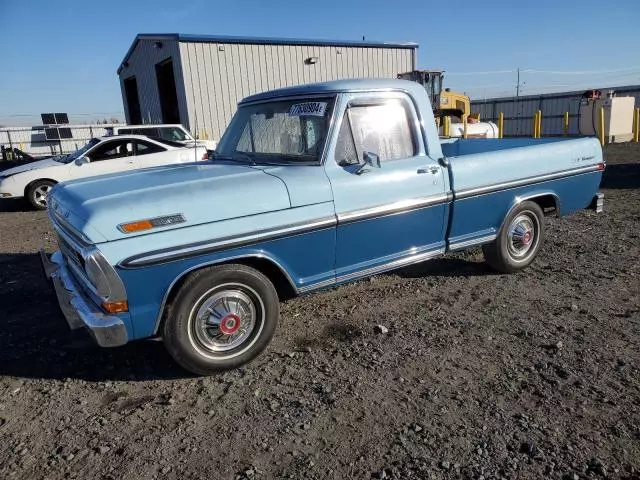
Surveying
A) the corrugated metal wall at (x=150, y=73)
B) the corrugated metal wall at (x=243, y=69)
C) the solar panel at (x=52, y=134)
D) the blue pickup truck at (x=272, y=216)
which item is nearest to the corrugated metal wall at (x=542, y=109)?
the corrugated metal wall at (x=243, y=69)

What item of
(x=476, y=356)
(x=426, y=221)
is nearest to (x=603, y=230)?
(x=426, y=221)

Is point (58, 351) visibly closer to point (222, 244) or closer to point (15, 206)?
point (222, 244)

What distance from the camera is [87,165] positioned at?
9.79 metres

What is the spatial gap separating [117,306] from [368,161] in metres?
2.04

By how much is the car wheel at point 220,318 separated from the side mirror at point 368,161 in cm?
112

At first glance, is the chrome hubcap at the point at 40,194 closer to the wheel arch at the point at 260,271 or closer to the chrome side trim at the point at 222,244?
the wheel arch at the point at 260,271

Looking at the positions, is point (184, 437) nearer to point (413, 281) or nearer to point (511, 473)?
point (511, 473)

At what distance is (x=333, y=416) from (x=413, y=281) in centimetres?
238

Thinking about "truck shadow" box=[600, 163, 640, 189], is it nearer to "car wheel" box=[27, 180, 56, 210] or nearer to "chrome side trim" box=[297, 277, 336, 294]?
"chrome side trim" box=[297, 277, 336, 294]

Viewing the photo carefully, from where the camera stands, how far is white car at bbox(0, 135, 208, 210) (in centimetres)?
977

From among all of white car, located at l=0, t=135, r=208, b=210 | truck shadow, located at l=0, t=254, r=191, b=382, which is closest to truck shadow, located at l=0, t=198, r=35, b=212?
white car, located at l=0, t=135, r=208, b=210

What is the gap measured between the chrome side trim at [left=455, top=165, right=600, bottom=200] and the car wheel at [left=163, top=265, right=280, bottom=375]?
2027 mm

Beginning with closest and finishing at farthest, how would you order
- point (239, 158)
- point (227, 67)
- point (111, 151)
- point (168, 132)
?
point (239, 158)
point (111, 151)
point (168, 132)
point (227, 67)

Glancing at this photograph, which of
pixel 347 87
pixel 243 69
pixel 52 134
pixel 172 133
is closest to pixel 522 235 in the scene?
pixel 347 87
